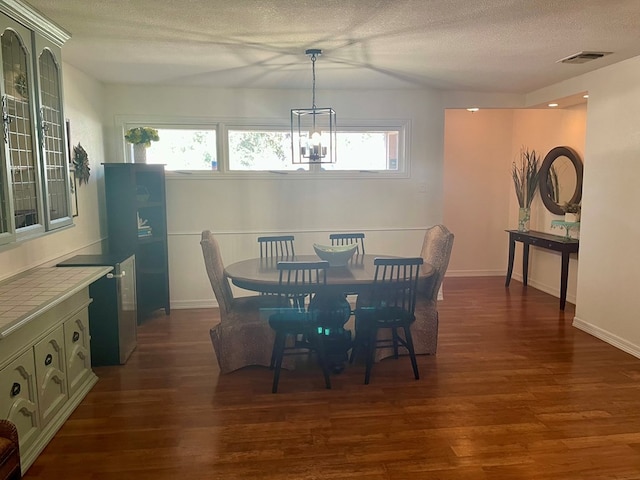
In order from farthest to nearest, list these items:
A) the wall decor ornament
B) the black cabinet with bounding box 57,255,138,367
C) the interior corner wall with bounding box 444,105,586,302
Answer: the interior corner wall with bounding box 444,105,586,302 → the wall decor ornament → the black cabinet with bounding box 57,255,138,367

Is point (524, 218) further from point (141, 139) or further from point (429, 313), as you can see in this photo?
point (141, 139)

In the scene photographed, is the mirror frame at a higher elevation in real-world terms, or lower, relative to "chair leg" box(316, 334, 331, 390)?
higher

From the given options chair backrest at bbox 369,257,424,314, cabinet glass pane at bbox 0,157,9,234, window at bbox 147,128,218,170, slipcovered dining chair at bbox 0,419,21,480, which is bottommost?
slipcovered dining chair at bbox 0,419,21,480

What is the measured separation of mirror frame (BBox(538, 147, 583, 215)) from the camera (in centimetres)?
529

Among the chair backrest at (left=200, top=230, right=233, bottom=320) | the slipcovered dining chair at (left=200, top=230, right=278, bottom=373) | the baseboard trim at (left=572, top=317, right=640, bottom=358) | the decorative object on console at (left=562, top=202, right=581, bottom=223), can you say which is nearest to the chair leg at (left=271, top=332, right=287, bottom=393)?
the slipcovered dining chair at (left=200, top=230, right=278, bottom=373)

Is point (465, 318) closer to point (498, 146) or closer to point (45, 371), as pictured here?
point (498, 146)

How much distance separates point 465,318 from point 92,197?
378 cm

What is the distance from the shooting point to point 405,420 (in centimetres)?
283

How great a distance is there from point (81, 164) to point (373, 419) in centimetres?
316

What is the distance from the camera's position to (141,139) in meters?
4.62

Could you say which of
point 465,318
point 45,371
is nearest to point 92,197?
point 45,371

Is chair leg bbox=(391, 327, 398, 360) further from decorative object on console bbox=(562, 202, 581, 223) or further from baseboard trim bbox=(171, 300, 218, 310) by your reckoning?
decorative object on console bbox=(562, 202, 581, 223)

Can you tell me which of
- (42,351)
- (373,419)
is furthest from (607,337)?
(42,351)

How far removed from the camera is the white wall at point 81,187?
133 inches
